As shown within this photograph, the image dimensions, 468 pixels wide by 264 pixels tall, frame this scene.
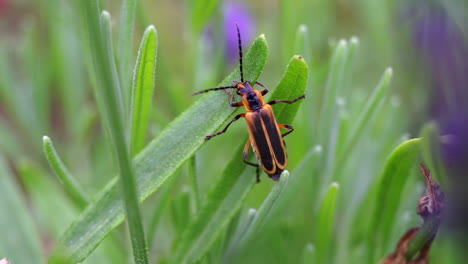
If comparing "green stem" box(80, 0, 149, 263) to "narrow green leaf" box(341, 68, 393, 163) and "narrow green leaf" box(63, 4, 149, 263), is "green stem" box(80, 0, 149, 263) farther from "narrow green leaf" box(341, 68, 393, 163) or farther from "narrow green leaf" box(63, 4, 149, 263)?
"narrow green leaf" box(341, 68, 393, 163)

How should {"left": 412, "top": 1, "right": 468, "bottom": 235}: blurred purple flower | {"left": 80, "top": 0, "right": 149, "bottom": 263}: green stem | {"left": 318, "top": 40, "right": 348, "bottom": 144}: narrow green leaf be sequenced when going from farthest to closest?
{"left": 318, "top": 40, "right": 348, "bottom": 144}: narrow green leaf → {"left": 412, "top": 1, "right": 468, "bottom": 235}: blurred purple flower → {"left": 80, "top": 0, "right": 149, "bottom": 263}: green stem

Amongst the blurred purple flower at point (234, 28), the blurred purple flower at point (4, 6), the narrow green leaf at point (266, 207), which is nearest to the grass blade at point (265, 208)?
the narrow green leaf at point (266, 207)

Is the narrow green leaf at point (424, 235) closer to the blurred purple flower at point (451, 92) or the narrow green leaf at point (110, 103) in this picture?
the blurred purple flower at point (451, 92)

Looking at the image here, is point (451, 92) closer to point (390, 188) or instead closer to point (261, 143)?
point (390, 188)

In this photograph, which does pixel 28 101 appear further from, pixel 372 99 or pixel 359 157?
pixel 372 99

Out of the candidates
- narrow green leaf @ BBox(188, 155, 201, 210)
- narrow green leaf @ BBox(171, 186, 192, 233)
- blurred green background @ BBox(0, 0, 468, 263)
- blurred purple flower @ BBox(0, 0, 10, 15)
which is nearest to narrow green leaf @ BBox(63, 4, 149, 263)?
blurred green background @ BBox(0, 0, 468, 263)

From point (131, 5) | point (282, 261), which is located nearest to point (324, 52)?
point (282, 261)
